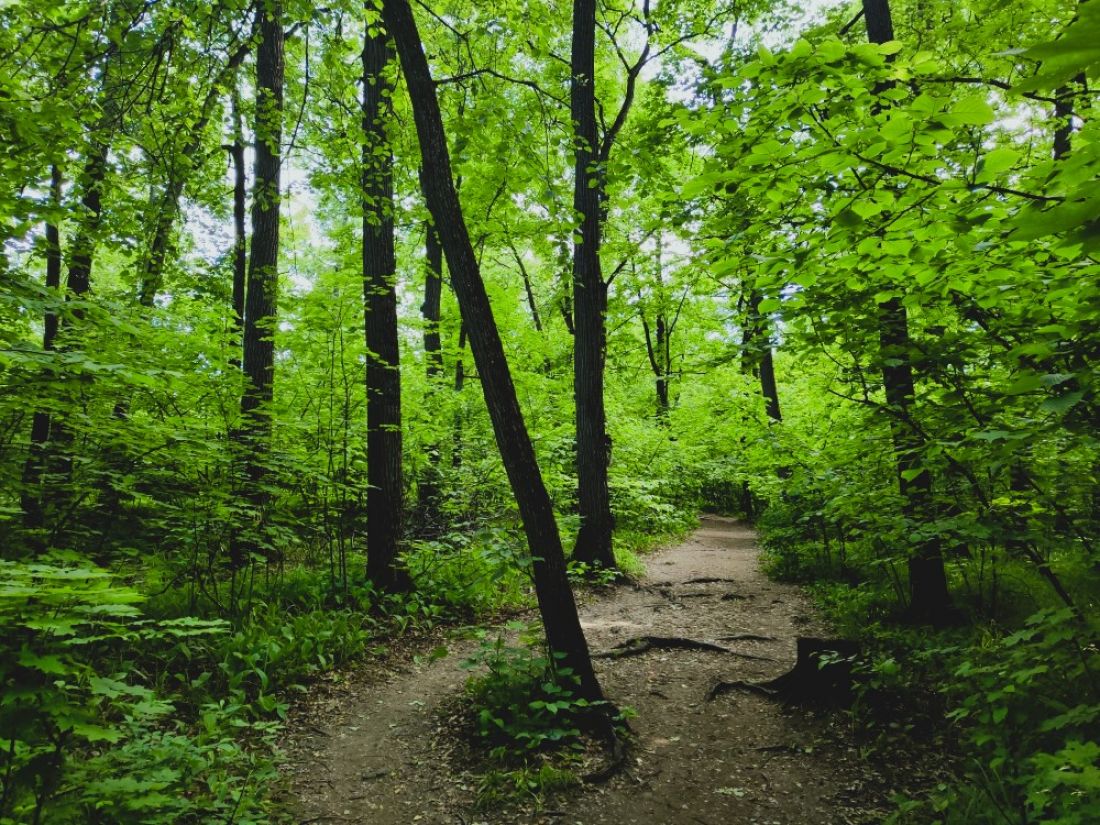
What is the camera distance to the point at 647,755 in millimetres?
4391

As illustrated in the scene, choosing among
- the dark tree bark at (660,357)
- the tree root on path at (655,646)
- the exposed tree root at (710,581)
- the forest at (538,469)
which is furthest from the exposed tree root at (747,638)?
the dark tree bark at (660,357)

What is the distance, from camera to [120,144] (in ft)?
18.6

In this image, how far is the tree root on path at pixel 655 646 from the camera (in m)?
6.33

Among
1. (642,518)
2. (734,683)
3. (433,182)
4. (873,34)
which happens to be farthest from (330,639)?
(642,518)

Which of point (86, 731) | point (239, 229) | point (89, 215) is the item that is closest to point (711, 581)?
point (86, 731)

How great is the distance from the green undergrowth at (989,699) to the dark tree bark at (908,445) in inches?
11.0

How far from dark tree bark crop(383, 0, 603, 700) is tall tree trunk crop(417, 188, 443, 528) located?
9.94 ft

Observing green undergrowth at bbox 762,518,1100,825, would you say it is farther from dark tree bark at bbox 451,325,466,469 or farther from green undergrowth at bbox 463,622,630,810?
dark tree bark at bbox 451,325,466,469

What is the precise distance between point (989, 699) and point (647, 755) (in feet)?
7.69

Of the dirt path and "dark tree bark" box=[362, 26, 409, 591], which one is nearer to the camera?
the dirt path

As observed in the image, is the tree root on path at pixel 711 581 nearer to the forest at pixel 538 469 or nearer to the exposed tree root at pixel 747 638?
the forest at pixel 538 469

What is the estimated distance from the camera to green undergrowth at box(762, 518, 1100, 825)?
2.69 metres

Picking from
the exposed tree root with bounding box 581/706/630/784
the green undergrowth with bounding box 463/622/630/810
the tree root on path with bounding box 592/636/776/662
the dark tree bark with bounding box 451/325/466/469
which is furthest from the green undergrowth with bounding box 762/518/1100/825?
the dark tree bark with bounding box 451/325/466/469

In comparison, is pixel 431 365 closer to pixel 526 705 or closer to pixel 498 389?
pixel 498 389
